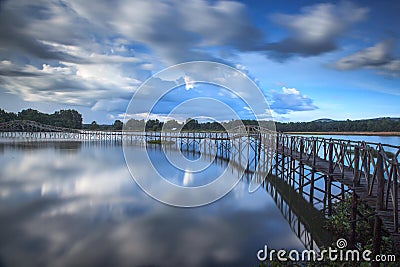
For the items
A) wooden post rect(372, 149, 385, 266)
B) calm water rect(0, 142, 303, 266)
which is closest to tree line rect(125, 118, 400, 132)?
calm water rect(0, 142, 303, 266)

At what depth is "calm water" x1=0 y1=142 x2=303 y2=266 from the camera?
733 centimetres

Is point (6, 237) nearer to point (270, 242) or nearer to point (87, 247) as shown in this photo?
point (87, 247)

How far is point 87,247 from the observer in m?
7.75

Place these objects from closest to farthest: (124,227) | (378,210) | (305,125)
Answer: (378,210)
(124,227)
(305,125)

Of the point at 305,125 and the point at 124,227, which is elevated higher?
the point at 305,125

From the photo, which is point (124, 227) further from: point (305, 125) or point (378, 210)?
point (305, 125)

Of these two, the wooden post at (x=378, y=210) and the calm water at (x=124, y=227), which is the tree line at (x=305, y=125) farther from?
the wooden post at (x=378, y=210)

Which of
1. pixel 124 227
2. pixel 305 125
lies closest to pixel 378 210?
pixel 124 227

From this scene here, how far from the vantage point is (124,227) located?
9.38m

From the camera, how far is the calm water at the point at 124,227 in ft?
24.1

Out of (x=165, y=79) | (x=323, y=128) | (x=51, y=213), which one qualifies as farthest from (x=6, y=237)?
(x=323, y=128)

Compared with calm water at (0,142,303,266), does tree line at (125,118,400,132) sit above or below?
above

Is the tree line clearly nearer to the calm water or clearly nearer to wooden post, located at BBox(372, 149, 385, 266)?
the calm water

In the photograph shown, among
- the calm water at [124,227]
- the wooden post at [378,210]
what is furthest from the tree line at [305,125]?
the wooden post at [378,210]
